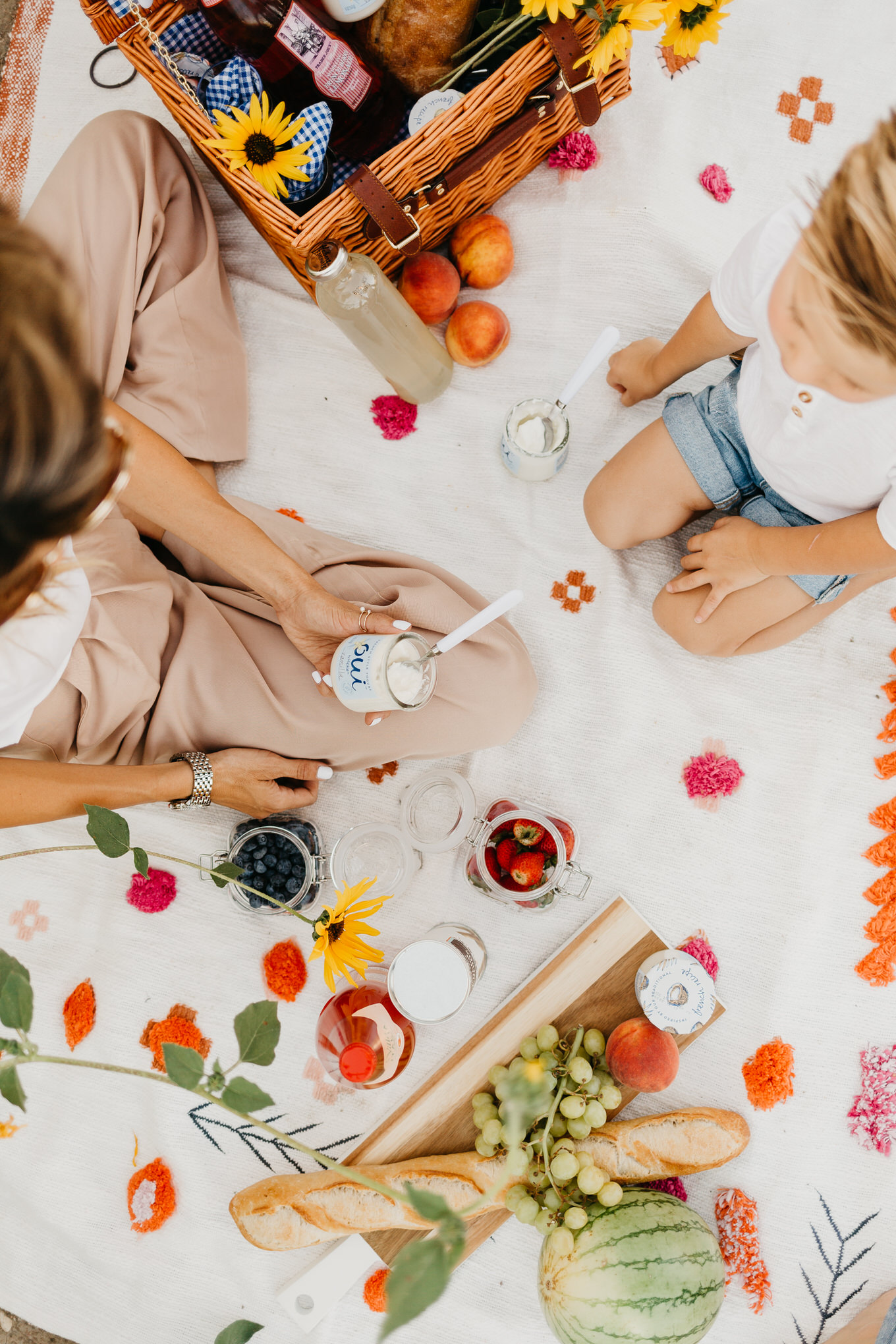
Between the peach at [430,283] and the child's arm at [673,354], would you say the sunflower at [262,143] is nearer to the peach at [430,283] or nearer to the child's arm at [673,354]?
the peach at [430,283]

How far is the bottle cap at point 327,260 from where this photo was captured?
80 centimetres

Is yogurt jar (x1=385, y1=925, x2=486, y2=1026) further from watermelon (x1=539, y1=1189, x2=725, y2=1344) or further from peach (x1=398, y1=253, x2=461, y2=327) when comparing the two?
peach (x1=398, y1=253, x2=461, y2=327)

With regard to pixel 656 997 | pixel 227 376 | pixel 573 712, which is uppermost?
pixel 227 376

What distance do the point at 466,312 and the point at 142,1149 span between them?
1036 mm

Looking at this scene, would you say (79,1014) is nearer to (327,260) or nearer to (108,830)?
(108,830)

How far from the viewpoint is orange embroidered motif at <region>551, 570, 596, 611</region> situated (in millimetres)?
1022

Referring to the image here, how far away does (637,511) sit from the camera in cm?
94

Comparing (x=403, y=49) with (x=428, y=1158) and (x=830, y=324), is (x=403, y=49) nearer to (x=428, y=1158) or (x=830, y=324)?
(x=830, y=324)

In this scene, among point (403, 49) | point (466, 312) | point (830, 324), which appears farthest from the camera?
point (466, 312)

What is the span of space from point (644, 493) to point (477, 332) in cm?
28

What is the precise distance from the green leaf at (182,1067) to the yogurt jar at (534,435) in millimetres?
725

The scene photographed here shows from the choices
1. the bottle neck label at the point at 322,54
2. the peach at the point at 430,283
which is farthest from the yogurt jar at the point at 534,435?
the bottle neck label at the point at 322,54

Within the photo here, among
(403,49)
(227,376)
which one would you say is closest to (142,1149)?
(227,376)

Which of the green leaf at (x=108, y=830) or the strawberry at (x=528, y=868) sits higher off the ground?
the green leaf at (x=108, y=830)
